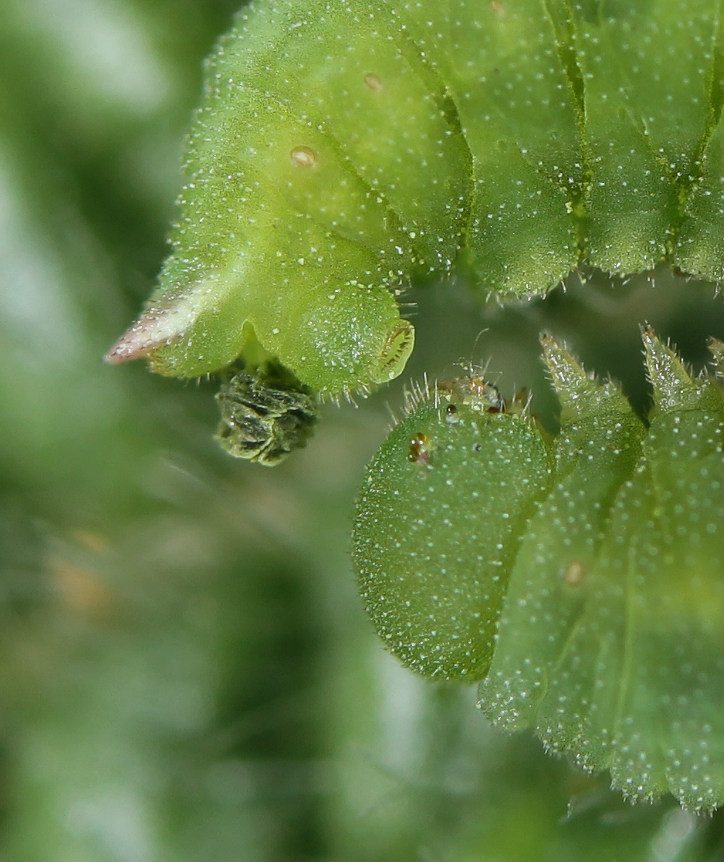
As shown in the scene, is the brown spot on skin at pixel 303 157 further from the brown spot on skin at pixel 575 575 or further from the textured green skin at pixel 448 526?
the brown spot on skin at pixel 575 575

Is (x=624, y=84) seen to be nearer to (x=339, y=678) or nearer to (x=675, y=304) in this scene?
(x=675, y=304)

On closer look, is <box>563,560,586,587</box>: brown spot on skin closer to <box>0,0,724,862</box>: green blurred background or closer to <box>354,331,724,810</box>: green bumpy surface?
<box>354,331,724,810</box>: green bumpy surface

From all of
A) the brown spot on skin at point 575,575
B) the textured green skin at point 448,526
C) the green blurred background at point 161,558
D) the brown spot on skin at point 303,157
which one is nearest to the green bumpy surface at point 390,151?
the brown spot on skin at point 303,157

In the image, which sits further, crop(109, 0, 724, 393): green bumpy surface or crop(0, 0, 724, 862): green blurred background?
crop(0, 0, 724, 862): green blurred background

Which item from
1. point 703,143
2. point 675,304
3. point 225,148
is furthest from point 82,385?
point 703,143

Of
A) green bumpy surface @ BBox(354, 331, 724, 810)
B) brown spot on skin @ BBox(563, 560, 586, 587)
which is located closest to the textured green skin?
green bumpy surface @ BBox(354, 331, 724, 810)

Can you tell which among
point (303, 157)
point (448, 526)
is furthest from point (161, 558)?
point (303, 157)
